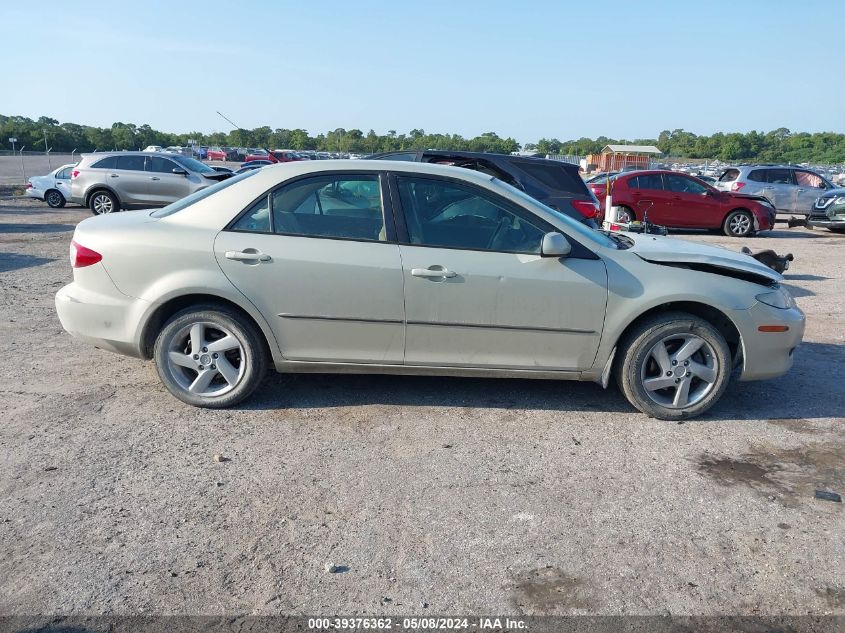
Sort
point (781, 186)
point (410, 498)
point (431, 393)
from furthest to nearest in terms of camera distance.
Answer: point (781, 186), point (431, 393), point (410, 498)

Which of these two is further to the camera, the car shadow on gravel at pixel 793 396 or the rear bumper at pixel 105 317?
the car shadow on gravel at pixel 793 396

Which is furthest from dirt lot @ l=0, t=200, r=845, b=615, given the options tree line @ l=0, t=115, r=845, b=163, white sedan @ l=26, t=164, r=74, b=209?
tree line @ l=0, t=115, r=845, b=163

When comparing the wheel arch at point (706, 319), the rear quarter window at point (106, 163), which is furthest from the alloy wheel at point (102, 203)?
the wheel arch at point (706, 319)

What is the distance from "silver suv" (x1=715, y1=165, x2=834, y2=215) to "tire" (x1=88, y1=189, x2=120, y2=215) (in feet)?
54.7

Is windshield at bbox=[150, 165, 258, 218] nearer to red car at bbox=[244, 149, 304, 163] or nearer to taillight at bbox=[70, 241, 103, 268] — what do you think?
taillight at bbox=[70, 241, 103, 268]

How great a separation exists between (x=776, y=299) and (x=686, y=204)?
12.8m

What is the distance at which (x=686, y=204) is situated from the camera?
55.6 feet

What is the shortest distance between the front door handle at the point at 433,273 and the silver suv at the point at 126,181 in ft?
47.8

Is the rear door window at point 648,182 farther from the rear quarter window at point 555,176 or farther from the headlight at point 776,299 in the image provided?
the headlight at point 776,299

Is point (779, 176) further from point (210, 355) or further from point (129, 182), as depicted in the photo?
point (210, 355)

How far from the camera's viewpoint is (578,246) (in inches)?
189

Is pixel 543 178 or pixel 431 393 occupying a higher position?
pixel 543 178

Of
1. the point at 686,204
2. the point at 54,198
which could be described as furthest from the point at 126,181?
the point at 686,204

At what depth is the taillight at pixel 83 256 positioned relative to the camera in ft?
15.9
